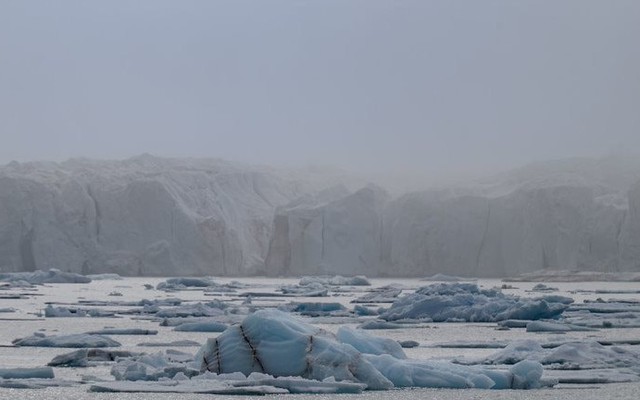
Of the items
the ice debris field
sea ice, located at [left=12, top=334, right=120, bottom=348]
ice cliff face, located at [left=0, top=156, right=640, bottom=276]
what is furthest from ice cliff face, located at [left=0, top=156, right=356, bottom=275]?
sea ice, located at [left=12, top=334, right=120, bottom=348]

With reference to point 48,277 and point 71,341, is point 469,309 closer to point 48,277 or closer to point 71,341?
point 71,341

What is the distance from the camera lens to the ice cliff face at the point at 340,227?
33.0m

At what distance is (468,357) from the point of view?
6.98 meters

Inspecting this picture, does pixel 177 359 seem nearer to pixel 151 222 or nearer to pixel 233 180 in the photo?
pixel 151 222

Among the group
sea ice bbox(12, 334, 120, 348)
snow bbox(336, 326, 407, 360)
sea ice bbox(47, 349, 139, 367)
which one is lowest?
sea ice bbox(12, 334, 120, 348)

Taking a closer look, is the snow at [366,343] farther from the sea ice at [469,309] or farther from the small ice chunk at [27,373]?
the sea ice at [469,309]

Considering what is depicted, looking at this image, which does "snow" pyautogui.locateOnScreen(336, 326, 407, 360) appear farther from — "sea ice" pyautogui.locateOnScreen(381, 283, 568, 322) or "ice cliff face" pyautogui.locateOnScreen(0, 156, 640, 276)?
"ice cliff face" pyautogui.locateOnScreen(0, 156, 640, 276)

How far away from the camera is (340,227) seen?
35.7m

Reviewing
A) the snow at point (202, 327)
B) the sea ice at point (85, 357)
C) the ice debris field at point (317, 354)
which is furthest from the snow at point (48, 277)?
the sea ice at point (85, 357)

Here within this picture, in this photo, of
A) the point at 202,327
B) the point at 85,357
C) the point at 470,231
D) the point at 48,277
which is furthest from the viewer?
the point at 470,231

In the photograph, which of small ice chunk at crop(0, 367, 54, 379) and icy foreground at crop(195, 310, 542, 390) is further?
small ice chunk at crop(0, 367, 54, 379)

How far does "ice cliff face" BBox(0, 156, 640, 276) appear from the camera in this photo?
33.0 meters

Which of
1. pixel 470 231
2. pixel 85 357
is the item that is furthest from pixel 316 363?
pixel 470 231

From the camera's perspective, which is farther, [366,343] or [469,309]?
[469,309]
